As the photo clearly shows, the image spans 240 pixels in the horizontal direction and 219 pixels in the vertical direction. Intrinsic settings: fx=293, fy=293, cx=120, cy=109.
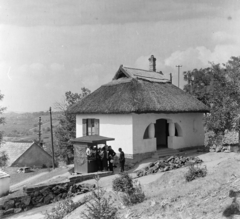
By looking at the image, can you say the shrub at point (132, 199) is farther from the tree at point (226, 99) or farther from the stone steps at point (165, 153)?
the stone steps at point (165, 153)

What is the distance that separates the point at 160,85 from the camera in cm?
2142

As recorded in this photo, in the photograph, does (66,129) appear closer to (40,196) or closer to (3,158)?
(3,158)

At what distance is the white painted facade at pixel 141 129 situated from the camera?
682 inches

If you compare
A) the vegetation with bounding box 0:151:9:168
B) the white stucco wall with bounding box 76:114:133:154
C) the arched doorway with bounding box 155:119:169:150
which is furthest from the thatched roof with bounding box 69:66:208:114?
the vegetation with bounding box 0:151:9:168

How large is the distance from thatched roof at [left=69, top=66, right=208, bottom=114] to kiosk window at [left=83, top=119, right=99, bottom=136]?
2.76 feet

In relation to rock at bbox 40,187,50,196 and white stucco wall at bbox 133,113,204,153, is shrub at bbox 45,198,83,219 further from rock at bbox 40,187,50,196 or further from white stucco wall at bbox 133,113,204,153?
white stucco wall at bbox 133,113,204,153

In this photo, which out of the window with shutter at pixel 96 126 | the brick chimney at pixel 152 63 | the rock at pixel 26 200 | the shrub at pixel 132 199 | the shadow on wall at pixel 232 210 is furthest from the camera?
the brick chimney at pixel 152 63

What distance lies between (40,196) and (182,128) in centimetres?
1113

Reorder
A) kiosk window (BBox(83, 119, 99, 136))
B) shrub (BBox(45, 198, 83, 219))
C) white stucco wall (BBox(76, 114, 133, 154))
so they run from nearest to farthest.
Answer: shrub (BBox(45, 198, 83, 219)), white stucco wall (BBox(76, 114, 133, 154)), kiosk window (BBox(83, 119, 99, 136))

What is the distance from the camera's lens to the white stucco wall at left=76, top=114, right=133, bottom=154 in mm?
17281

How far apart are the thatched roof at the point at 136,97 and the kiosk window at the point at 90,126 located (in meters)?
0.84

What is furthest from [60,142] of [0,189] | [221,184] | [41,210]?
[221,184]

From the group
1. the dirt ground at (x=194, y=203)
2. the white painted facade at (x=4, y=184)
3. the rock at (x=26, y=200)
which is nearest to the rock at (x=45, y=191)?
the rock at (x=26, y=200)

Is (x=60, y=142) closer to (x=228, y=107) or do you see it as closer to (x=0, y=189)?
(x=0, y=189)
